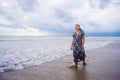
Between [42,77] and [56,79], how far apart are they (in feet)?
2.07

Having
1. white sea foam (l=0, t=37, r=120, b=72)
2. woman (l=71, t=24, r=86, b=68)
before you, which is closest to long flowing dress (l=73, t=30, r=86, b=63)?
woman (l=71, t=24, r=86, b=68)

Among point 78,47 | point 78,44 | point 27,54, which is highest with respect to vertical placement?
point 78,44

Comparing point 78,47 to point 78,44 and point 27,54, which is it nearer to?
point 78,44

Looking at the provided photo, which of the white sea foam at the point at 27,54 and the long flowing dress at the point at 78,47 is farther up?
the long flowing dress at the point at 78,47

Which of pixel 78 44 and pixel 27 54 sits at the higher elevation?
pixel 78 44

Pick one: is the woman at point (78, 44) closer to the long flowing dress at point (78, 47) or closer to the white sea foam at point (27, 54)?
the long flowing dress at point (78, 47)

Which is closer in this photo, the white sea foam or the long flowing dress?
the long flowing dress

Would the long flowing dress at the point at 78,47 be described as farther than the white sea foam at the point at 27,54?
No

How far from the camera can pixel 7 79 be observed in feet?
24.0

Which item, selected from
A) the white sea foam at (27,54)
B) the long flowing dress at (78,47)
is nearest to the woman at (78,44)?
the long flowing dress at (78,47)

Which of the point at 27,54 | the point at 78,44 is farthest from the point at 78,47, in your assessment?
the point at 27,54

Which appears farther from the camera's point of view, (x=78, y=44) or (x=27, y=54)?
(x=27, y=54)

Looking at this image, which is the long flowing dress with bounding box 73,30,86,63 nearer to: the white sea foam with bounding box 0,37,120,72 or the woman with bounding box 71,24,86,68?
the woman with bounding box 71,24,86,68

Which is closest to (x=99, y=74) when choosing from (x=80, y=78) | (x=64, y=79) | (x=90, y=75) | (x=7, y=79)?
(x=90, y=75)
